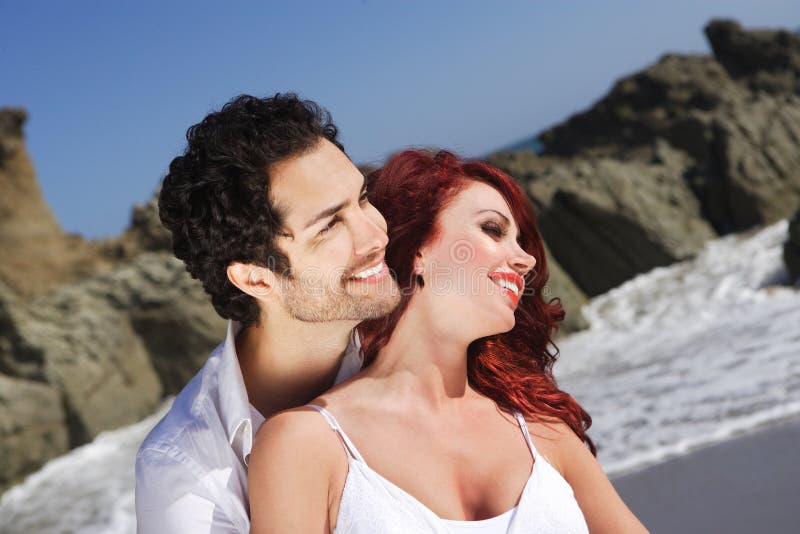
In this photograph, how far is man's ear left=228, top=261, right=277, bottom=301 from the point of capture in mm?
2639

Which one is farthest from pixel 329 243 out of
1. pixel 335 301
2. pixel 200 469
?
pixel 200 469

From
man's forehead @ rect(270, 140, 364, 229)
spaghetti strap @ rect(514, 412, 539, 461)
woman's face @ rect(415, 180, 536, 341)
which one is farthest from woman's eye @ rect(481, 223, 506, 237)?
spaghetti strap @ rect(514, 412, 539, 461)

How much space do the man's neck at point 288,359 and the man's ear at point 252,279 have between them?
5.1 inches

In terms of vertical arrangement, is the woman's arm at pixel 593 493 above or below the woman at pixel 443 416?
below

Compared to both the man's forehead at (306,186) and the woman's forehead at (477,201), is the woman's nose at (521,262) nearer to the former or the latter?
the woman's forehead at (477,201)

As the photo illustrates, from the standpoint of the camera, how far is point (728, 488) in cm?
423

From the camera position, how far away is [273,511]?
6.90 feet

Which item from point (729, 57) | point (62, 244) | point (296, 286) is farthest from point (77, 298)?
point (729, 57)

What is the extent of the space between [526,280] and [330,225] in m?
0.93

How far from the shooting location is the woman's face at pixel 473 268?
2605mm

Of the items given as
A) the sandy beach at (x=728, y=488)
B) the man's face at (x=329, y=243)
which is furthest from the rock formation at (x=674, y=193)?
the man's face at (x=329, y=243)

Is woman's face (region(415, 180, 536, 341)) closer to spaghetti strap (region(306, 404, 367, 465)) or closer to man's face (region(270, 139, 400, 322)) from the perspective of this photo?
man's face (region(270, 139, 400, 322))

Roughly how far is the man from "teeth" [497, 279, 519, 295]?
341 mm

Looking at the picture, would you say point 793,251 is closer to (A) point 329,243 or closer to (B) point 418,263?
(B) point 418,263
